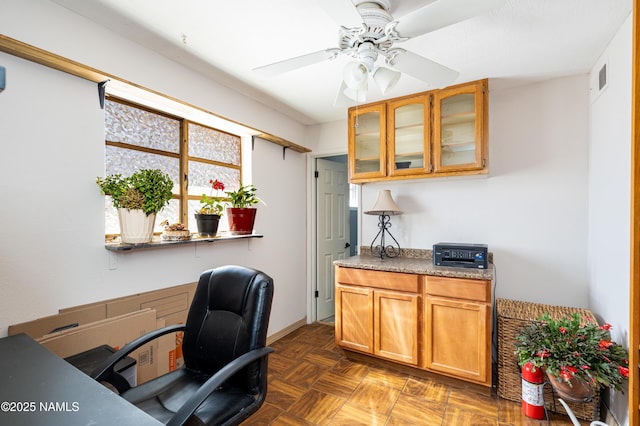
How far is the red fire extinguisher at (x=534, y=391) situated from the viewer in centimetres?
184

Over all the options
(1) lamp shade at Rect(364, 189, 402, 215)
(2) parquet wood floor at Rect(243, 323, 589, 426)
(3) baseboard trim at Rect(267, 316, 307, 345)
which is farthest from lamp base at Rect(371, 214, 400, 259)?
(3) baseboard trim at Rect(267, 316, 307, 345)

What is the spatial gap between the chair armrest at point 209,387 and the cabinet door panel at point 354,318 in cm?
139

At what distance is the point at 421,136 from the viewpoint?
101 inches

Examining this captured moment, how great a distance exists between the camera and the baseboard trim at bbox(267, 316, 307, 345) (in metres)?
3.05

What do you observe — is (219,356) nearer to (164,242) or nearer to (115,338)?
(115,338)

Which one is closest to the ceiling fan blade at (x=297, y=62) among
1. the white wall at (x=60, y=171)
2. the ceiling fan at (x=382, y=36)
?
the ceiling fan at (x=382, y=36)

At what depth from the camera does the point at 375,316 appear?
251 cm

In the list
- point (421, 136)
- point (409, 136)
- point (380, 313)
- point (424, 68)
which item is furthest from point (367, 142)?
point (380, 313)

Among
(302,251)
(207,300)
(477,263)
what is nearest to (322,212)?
(302,251)

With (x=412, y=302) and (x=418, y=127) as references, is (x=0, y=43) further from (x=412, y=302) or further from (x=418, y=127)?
(x=412, y=302)

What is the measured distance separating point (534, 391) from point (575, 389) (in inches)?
10.5

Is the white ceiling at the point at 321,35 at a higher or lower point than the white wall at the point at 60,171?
higher

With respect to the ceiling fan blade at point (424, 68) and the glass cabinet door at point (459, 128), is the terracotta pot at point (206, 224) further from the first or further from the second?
the glass cabinet door at point (459, 128)

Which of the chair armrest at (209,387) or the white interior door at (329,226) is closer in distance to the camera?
the chair armrest at (209,387)
